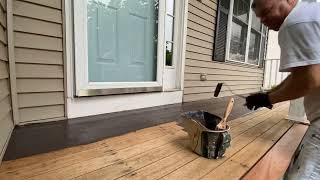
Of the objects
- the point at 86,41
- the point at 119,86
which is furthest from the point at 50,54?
the point at 119,86

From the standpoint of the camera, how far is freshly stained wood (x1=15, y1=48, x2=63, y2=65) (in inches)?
72.1

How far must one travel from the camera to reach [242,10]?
17.8ft

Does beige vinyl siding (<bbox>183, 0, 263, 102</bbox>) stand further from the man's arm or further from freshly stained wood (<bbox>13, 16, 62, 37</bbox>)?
the man's arm

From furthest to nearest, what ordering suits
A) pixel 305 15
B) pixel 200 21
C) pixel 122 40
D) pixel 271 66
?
pixel 271 66 → pixel 200 21 → pixel 122 40 → pixel 305 15

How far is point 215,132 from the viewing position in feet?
4.51

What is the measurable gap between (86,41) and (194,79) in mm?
2160

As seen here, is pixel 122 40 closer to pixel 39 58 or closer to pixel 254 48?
pixel 39 58

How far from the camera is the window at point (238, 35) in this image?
445cm

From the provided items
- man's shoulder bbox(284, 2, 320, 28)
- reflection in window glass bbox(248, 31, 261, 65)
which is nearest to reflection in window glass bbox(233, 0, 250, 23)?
reflection in window glass bbox(248, 31, 261, 65)

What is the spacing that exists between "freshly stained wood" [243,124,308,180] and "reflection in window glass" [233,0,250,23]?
3.73 metres

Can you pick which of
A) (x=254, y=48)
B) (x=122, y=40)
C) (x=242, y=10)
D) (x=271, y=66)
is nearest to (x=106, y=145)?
(x=122, y=40)

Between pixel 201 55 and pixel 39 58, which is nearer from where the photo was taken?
pixel 39 58

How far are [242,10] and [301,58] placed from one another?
5207 millimetres

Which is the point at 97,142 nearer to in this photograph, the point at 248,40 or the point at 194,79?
the point at 194,79
